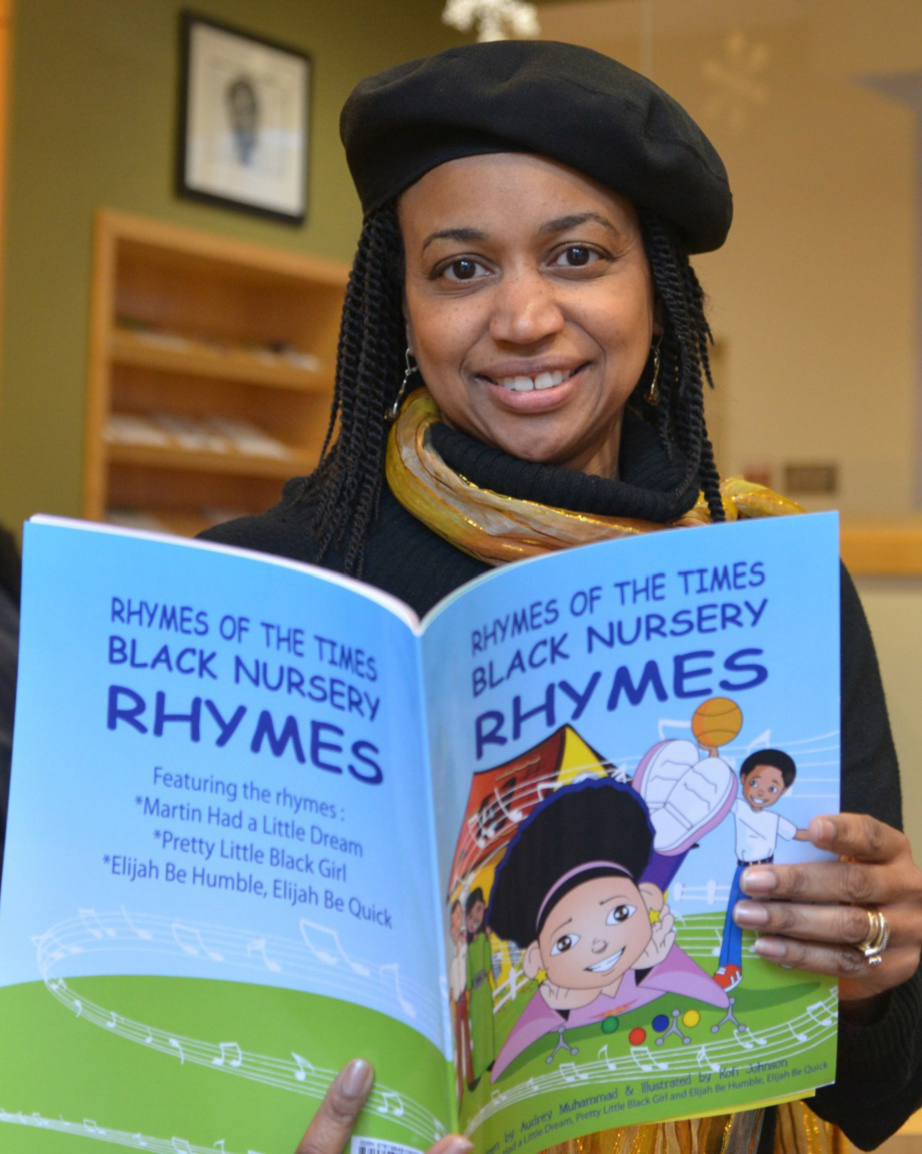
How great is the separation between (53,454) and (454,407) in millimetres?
3209

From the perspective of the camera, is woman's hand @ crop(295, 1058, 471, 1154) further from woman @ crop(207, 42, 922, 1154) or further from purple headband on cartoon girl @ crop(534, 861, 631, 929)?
woman @ crop(207, 42, 922, 1154)

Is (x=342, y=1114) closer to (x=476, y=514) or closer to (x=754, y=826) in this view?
(x=754, y=826)

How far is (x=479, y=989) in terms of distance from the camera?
783 millimetres

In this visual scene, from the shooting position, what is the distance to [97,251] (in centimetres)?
426

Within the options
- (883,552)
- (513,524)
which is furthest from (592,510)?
(883,552)

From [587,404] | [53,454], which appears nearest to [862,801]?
Result: [587,404]

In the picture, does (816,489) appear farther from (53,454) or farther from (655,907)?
(655,907)

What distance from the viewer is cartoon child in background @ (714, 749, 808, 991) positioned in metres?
0.78

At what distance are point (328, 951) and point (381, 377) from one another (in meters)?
0.71

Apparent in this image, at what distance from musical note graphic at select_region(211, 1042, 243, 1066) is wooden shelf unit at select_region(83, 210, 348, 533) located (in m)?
3.62

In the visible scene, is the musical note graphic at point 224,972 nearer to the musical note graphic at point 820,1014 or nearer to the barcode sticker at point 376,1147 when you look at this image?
the barcode sticker at point 376,1147

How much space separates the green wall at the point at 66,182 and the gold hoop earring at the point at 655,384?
308 centimetres

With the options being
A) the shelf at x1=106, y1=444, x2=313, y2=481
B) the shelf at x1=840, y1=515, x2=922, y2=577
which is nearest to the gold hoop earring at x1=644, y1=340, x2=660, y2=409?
the shelf at x1=840, y1=515, x2=922, y2=577


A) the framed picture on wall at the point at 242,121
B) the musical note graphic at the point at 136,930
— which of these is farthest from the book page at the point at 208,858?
the framed picture on wall at the point at 242,121
